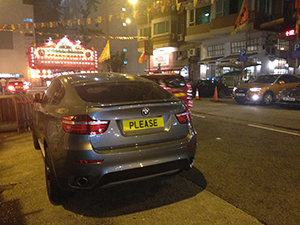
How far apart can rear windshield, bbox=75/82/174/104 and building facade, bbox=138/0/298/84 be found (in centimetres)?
1462

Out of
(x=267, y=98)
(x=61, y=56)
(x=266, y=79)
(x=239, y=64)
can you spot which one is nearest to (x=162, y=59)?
(x=239, y=64)

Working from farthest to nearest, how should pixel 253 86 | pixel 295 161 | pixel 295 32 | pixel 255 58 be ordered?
pixel 255 58, pixel 295 32, pixel 253 86, pixel 295 161

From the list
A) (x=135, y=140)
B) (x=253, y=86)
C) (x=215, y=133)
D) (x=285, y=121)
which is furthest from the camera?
(x=253, y=86)

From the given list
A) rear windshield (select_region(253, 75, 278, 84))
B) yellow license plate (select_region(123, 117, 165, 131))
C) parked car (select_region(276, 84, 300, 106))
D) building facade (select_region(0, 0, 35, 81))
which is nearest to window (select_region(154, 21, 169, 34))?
building facade (select_region(0, 0, 35, 81))

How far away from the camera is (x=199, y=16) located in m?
25.7

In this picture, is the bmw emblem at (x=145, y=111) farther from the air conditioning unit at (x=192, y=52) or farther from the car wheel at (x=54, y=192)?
the air conditioning unit at (x=192, y=52)

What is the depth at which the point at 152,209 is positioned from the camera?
9.62 ft

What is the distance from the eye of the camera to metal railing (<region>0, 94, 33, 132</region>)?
723 centimetres

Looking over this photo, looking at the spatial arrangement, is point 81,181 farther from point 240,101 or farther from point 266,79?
point 266,79

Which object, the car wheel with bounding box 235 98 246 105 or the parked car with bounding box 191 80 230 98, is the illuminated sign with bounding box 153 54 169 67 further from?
the car wheel with bounding box 235 98 246 105

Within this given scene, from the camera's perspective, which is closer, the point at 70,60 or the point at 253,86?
the point at 253,86

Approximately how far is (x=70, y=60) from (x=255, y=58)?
16.4m

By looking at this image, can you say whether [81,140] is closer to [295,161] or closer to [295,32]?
[295,161]

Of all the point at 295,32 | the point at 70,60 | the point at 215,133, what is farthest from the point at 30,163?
the point at 70,60
